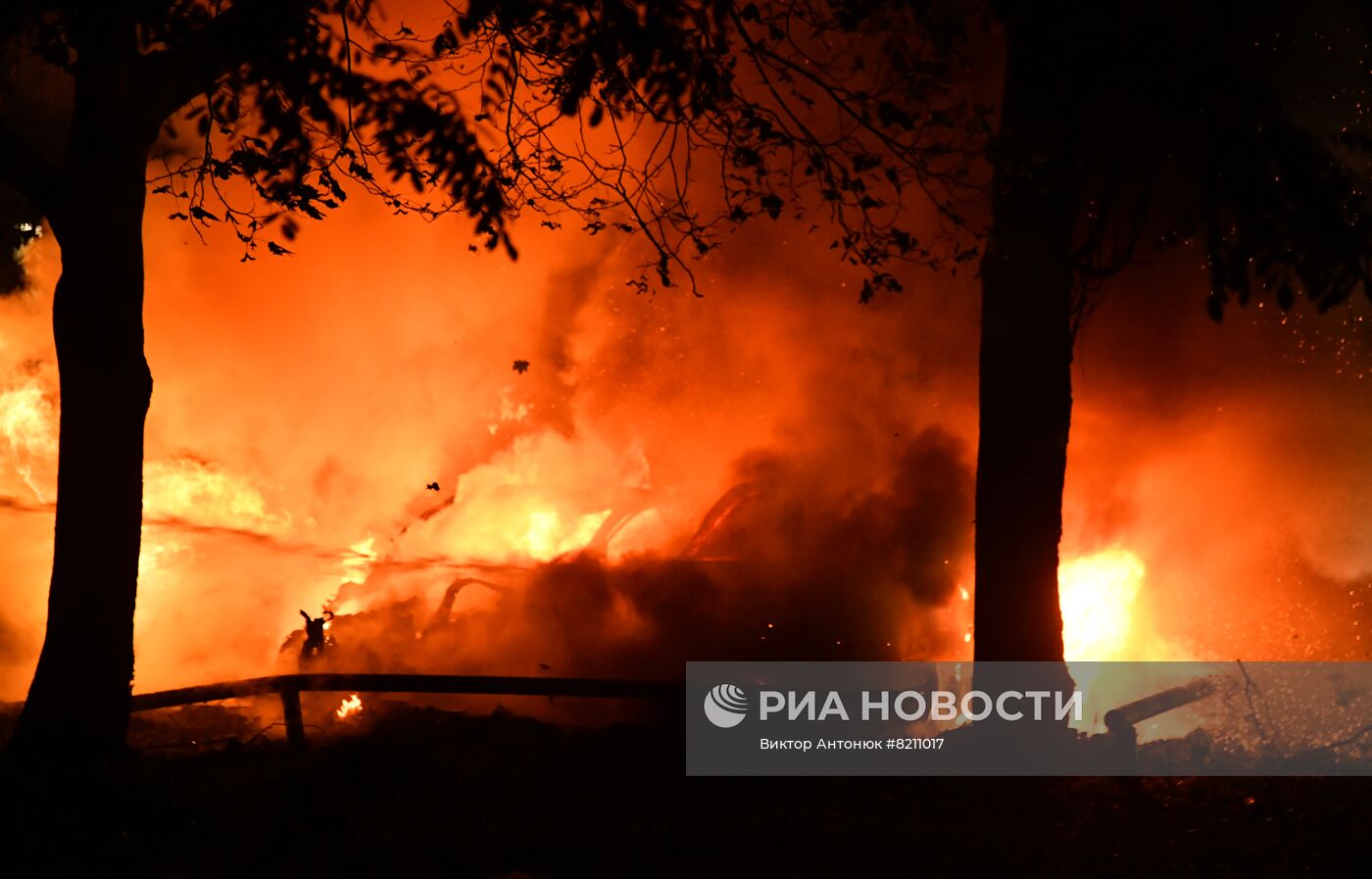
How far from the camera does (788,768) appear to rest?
275 inches

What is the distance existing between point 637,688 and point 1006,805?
2.71m

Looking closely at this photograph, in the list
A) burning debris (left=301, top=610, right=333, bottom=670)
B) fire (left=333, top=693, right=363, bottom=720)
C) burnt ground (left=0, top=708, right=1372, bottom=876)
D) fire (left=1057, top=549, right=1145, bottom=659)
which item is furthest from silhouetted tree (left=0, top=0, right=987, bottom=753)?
fire (left=1057, top=549, right=1145, bottom=659)

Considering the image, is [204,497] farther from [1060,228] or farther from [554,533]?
[1060,228]

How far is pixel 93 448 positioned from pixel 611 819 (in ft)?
12.6

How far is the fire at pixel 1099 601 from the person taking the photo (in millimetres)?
12344

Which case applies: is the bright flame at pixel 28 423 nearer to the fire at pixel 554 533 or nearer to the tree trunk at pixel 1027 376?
the fire at pixel 554 533

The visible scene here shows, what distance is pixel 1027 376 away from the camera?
7.16 meters

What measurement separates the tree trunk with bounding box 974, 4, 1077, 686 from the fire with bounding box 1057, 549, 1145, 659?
5503mm

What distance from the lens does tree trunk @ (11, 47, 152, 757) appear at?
6.05 meters

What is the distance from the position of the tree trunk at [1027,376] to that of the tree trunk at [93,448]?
5.71 metres

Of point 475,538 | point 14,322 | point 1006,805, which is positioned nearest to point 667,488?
point 475,538

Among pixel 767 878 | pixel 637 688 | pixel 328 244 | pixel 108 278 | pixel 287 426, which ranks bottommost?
pixel 767 878

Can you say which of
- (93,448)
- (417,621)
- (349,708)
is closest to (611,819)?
(93,448)

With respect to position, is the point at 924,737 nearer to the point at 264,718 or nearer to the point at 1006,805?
the point at 1006,805
